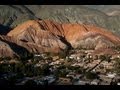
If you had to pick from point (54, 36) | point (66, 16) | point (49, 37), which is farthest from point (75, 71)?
point (66, 16)

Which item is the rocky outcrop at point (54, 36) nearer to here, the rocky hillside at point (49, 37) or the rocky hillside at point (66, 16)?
the rocky hillside at point (49, 37)

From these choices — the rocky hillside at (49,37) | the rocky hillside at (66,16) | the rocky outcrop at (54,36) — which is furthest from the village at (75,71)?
the rocky hillside at (66,16)

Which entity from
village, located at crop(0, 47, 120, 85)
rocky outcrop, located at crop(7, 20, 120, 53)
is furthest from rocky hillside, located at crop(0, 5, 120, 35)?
village, located at crop(0, 47, 120, 85)

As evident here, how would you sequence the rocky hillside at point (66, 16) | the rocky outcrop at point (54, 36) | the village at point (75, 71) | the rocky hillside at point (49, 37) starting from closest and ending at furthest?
the village at point (75, 71)
the rocky hillside at point (49, 37)
the rocky outcrop at point (54, 36)
the rocky hillside at point (66, 16)

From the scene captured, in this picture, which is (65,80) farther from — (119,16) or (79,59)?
(119,16)

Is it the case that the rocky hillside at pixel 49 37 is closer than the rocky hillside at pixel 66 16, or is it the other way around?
the rocky hillside at pixel 49 37

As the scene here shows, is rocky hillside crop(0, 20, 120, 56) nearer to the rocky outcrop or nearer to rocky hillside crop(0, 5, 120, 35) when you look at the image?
the rocky outcrop

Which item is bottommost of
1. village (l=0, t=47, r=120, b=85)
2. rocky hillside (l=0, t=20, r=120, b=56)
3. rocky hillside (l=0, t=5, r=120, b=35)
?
village (l=0, t=47, r=120, b=85)

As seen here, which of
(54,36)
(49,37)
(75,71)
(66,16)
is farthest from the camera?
(66,16)

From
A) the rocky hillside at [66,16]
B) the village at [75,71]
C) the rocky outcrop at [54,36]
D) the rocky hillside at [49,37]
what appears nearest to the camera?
the village at [75,71]

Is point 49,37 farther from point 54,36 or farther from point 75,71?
point 75,71

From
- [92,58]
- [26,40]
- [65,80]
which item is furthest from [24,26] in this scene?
[65,80]
